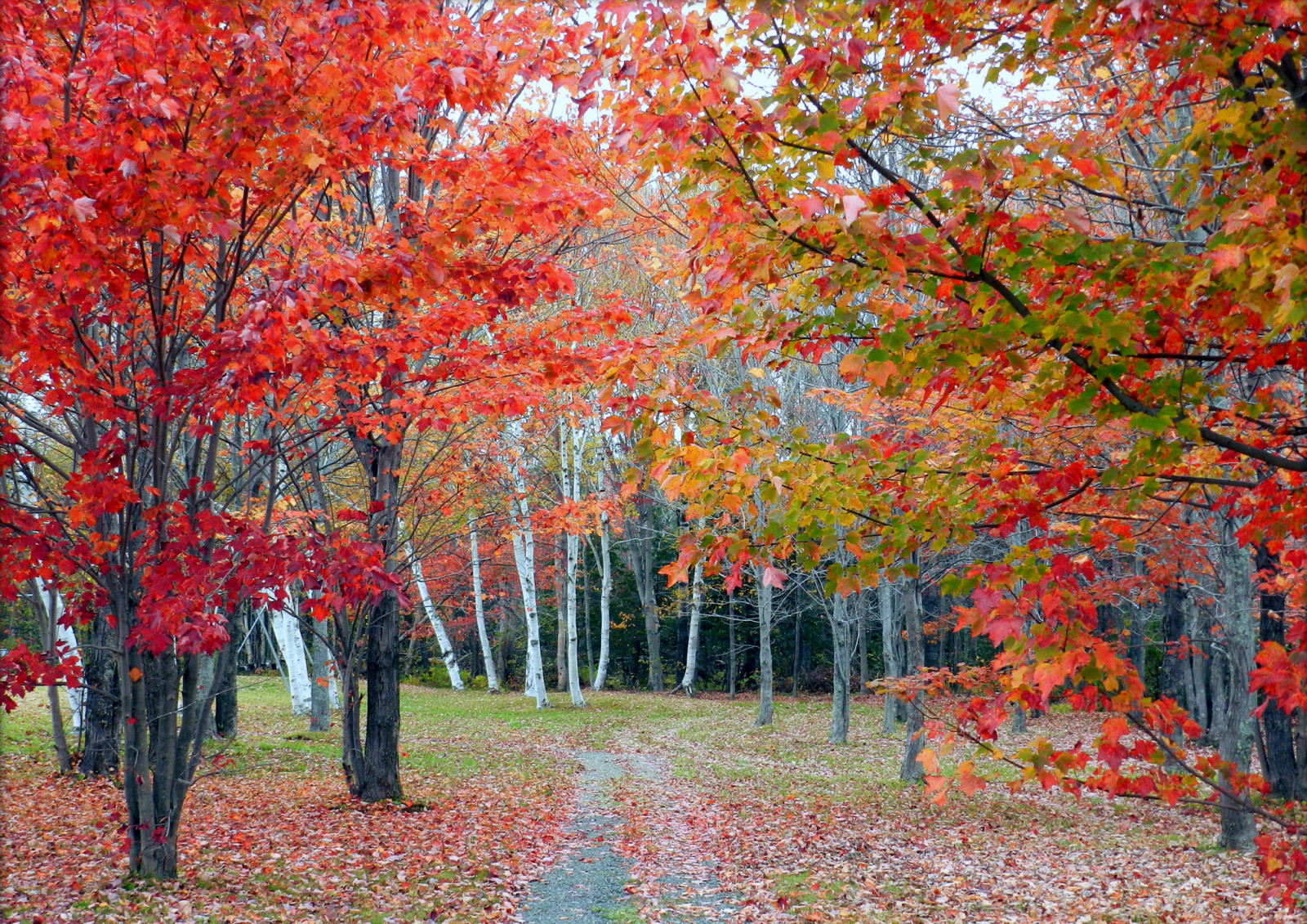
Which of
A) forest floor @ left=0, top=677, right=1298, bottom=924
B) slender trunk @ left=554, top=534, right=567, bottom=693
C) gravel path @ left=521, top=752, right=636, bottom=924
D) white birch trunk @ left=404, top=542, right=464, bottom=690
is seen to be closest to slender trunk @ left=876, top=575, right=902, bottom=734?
forest floor @ left=0, top=677, right=1298, bottom=924

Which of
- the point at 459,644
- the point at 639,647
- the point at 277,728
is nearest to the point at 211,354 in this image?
the point at 277,728

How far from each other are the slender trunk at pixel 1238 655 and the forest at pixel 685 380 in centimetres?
4

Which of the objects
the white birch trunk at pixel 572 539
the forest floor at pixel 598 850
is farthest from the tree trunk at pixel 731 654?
the forest floor at pixel 598 850

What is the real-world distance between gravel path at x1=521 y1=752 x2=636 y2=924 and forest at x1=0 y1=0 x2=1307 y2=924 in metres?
0.05

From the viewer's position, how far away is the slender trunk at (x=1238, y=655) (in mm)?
8242

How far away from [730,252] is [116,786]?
9919 mm

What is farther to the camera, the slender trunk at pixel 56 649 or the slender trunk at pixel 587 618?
the slender trunk at pixel 587 618

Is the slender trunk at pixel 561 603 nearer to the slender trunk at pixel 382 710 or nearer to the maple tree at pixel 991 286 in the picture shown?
the slender trunk at pixel 382 710

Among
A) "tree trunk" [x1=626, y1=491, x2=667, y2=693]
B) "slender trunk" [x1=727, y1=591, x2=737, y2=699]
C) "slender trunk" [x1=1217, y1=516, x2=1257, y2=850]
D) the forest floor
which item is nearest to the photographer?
the forest floor

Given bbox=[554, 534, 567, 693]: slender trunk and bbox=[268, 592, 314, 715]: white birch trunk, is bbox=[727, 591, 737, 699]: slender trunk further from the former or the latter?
bbox=[268, 592, 314, 715]: white birch trunk

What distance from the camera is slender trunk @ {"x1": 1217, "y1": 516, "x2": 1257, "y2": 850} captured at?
27.0 ft

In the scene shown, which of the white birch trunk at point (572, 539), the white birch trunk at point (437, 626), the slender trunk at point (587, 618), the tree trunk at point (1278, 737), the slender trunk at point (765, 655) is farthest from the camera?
the slender trunk at point (587, 618)

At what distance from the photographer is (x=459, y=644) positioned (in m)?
40.0

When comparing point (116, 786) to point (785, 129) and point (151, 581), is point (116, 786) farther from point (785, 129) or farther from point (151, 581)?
point (785, 129)
